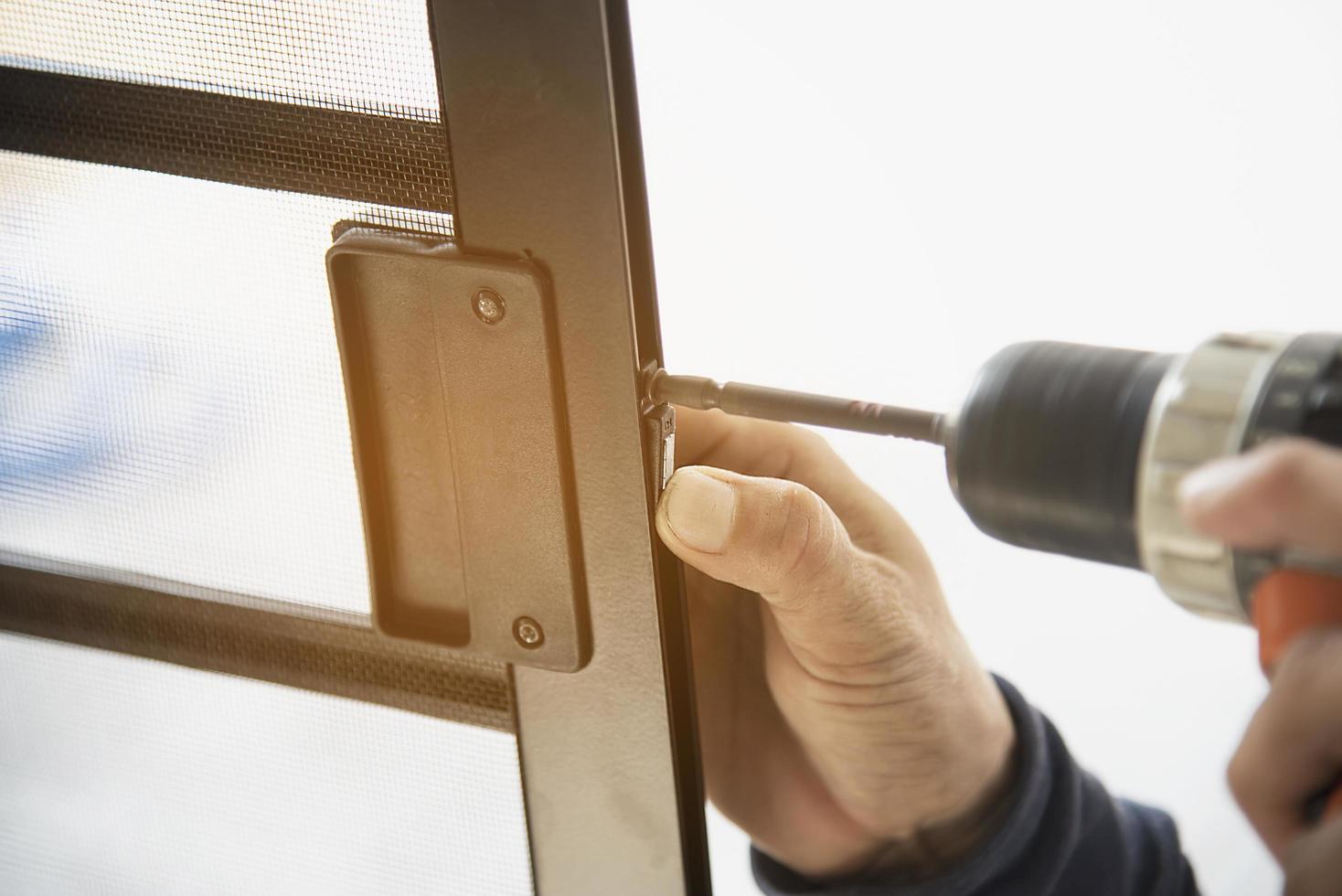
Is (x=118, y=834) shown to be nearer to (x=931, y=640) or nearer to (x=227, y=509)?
(x=227, y=509)

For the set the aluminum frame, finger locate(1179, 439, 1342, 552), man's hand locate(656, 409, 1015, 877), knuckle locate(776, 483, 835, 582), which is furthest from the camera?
man's hand locate(656, 409, 1015, 877)

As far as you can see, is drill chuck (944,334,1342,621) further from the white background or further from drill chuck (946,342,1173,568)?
the white background

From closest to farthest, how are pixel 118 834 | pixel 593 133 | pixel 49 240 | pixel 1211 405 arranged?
pixel 1211 405 < pixel 593 133 < pixel 49 240 < pixel 118 834

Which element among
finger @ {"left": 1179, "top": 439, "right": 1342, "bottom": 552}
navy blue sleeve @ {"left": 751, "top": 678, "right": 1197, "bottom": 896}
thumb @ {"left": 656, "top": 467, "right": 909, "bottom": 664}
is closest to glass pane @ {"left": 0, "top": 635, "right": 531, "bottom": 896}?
thumb @ {"left": 656, "top": 467, "right": 909, "bottom": 664}

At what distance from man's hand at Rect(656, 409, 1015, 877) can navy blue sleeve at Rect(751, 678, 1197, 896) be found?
2cm

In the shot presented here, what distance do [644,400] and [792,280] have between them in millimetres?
253

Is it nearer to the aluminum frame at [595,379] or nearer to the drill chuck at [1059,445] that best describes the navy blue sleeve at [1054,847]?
the aluminum frame at [595,379]

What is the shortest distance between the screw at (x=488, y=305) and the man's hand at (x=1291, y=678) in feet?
0.83

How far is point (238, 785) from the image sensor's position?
614mm

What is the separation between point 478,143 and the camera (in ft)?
1.44

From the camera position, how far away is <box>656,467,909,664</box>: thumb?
47cm

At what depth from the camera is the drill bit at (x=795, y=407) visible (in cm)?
42

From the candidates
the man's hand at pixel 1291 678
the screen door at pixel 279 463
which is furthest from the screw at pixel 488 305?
the man's hand at pixel 1291 678

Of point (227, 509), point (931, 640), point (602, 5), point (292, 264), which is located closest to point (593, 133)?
point (602, 5)
